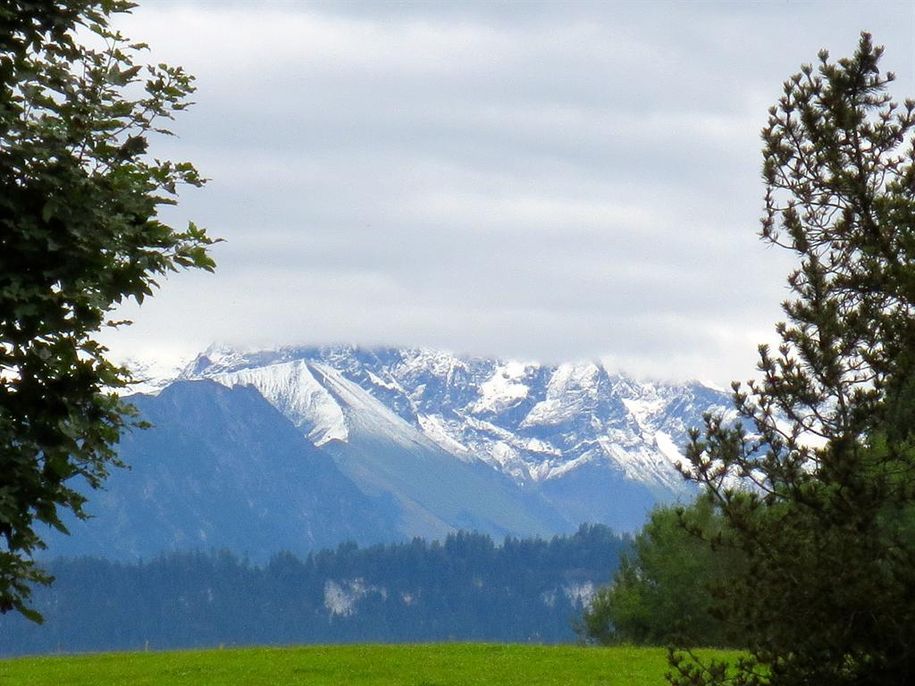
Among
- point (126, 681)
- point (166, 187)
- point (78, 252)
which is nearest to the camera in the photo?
point (78, 252)

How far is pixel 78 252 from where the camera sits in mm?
12672

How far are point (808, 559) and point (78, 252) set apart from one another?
25.5 ft

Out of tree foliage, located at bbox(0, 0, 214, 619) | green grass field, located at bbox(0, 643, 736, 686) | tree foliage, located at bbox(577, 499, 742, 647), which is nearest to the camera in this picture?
tree foliage, located at bbox(0, 0, 214, 619)

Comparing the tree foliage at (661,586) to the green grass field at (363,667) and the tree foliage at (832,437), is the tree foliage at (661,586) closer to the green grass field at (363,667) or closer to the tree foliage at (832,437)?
the green grass field at (363,667)

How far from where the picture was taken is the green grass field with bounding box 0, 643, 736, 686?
36.4m

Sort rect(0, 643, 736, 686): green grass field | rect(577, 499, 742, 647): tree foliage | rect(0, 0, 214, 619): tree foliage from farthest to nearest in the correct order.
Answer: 1. rect(577, 499, 742, 647): tree foliage
2. rect(0, 643, 736, 686): green grass field
3. rect(0, 0, 214, 619): tree foliage

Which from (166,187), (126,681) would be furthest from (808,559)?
(126,681)

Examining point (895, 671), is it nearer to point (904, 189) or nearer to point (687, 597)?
point (904, 189)

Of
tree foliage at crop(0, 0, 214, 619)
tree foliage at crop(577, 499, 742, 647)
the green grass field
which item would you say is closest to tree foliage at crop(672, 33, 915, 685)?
tree foliage at crop(0, 0, 214, 619)

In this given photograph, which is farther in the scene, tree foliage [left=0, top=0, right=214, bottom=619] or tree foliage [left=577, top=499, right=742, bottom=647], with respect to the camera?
tree foliage [left=577, top=499, right=742, bottom=647]

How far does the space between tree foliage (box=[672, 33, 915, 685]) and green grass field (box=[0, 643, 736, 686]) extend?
66.4 ft

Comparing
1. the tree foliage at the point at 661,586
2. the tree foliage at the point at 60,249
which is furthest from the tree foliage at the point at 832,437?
the tree foliage at the point at 661,586

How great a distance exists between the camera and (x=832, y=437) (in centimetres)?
1484

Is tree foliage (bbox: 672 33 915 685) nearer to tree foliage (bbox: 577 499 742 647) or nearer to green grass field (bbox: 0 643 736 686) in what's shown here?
green grass field (bbox: 0 643 736 686)
